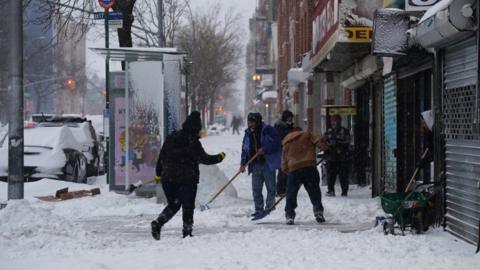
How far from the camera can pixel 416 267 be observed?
7145 millimetres

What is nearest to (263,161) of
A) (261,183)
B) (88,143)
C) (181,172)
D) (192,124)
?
(261,183)

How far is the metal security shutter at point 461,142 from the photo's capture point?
8445 mm

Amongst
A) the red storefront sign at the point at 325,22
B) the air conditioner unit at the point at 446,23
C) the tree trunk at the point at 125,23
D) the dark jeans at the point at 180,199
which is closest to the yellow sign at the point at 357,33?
the red storefront sign at the point at 325,22

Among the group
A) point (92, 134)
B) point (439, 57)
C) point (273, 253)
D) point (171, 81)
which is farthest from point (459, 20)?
point (92, 134)

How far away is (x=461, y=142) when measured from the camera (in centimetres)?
893

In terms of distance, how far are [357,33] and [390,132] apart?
5.90 feet

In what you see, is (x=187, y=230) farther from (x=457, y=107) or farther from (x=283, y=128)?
(x=283, y=128)

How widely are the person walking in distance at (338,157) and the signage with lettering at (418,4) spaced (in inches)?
206

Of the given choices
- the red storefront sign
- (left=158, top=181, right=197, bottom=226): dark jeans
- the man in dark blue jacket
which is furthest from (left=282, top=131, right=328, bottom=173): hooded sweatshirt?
the red storefront sign

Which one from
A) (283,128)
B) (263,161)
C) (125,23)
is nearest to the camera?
(263,161)

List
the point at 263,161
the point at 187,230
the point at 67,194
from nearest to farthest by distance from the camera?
the point at 187,230 → the point at 263,161 → the point at 67,194

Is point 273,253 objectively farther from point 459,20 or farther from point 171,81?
point 171,81

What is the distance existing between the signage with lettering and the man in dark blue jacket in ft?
9.82

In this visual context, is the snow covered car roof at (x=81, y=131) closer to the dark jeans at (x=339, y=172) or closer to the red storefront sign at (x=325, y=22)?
the red storefront sign at (x=325, y=22)
